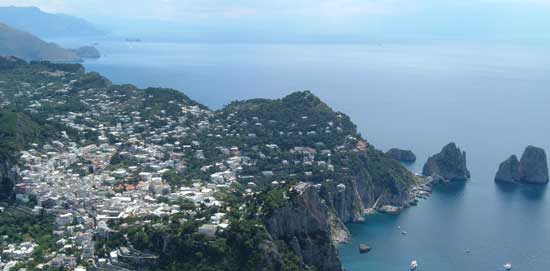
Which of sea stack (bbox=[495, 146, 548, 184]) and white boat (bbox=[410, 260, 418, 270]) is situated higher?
sea stack (bbox=[495, 146, 548, 184])

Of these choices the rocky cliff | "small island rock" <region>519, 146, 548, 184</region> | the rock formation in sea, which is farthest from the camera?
the rock formation in sea

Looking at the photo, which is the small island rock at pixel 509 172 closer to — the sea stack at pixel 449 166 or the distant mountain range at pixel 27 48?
the sea stack at pixel 449 166

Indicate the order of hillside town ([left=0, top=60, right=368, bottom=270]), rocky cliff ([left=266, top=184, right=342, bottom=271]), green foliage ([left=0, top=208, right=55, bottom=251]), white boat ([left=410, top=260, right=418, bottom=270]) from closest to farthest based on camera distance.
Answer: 1. green foliage ([left=0, top=208, right=55, bottom=251])
2. rocky cliff ([left=266, top=184, right=342, bottom=271])
3. hillside town ([left=0, top=60, right=368, bottom=270])
4. white boat ([left=410, top=260, right=418, bottom=270])

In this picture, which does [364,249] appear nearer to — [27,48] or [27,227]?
[27,227]

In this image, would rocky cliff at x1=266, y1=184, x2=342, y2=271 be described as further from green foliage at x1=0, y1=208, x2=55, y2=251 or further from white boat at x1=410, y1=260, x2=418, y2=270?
green foliage at x1=0, y1=208, x2=55, y2=251

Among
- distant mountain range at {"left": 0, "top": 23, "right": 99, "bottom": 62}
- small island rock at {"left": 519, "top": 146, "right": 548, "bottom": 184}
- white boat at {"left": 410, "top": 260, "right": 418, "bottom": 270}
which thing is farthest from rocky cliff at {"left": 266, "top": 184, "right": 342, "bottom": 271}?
distant mountain range at {"left": 0, "top": 23, "right": 99, "bottom": 62}

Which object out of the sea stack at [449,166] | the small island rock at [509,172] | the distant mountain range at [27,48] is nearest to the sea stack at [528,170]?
the small island rock at [509,172]

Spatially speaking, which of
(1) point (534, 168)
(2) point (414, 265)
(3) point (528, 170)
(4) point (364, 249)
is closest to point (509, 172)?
(3) point (528, 170)
